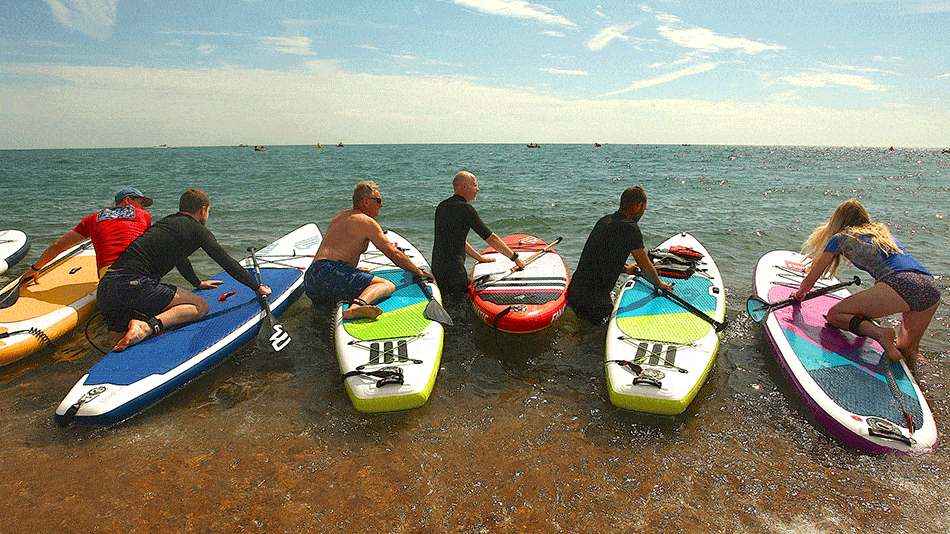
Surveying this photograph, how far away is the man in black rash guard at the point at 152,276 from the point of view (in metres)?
4.67

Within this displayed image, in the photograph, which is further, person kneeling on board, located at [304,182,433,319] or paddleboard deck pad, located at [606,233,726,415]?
person kneeling on board, located at [304,182,433,319]

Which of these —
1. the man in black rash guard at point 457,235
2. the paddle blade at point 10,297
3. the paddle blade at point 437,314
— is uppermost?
the man in black rash guard at point 457,235

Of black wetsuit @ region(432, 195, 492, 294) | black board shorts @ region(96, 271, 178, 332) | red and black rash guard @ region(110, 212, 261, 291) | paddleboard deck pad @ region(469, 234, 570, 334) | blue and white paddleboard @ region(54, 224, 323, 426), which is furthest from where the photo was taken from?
black wetsuit @ region(432, 195, 492, 294)

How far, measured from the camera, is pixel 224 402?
4.35 meters

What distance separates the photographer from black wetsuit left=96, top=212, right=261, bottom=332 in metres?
4.68

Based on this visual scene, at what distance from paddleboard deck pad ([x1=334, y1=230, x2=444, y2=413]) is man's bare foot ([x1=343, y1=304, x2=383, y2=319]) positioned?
0.19 ft

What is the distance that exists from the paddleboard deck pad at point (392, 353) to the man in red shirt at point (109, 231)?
3.11 metres

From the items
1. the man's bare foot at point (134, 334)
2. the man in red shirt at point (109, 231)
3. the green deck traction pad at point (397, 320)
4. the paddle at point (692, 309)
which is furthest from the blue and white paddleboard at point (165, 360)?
the paddle at point (692, 309)

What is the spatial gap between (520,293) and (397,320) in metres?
1.62

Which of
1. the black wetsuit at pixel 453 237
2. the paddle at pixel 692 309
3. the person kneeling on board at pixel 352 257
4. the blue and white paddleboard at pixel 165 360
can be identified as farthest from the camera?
the black wetsuit at pixel 453 237

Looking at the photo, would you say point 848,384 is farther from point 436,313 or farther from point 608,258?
point 436,313

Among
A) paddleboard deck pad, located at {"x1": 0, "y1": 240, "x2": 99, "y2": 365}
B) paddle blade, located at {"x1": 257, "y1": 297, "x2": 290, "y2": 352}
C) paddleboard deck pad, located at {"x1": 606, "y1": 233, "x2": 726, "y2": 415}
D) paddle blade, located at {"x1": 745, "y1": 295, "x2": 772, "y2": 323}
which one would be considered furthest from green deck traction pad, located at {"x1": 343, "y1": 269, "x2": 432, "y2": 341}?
paddle blade, located at {"x1": 745, "y1": 295, "x2": 772, "y2": 323}

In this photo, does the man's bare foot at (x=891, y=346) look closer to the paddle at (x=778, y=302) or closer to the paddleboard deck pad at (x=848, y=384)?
the paddleboard deck pad at (x=848, y=384)

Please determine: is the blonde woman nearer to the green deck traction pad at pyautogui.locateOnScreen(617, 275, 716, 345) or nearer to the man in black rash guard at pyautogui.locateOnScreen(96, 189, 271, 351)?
the green deck traction pad at pyautogui.locateOnScreen(617, 275, 716, 345)
